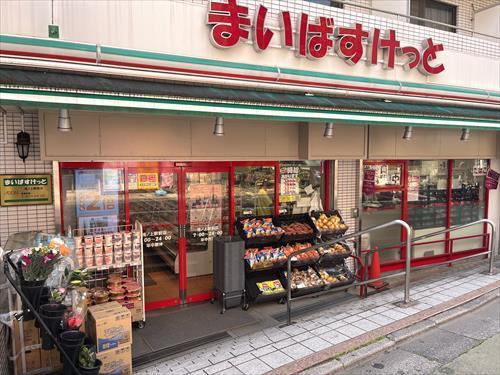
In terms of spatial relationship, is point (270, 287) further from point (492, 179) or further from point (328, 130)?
point (492, 179)

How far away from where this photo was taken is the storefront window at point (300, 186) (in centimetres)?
807

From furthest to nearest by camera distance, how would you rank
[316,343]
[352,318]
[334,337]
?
[352,318] → [334,337] → [316,343]

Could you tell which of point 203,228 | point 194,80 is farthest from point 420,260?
point 194,80

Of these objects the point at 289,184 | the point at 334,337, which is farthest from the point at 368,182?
the point at 334,337

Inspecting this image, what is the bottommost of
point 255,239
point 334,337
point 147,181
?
point 334,337

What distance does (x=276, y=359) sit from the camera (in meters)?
5.10

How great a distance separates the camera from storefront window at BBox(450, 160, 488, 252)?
418 inches

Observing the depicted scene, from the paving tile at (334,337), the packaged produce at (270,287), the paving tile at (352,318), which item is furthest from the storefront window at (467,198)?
the paving tile at (334,337)

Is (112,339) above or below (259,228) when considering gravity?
below

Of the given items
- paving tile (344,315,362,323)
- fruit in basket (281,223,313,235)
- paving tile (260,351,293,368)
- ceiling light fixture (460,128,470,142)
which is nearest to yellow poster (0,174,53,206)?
paving tile (260,351,293,368)

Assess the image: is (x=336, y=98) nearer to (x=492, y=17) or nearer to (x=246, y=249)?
(x=246, y=249)

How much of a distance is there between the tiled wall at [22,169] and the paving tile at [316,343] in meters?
4.09

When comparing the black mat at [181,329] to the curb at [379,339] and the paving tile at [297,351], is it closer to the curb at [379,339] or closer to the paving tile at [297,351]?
the paving tile at [297,351]

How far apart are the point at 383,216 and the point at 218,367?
5805mm
